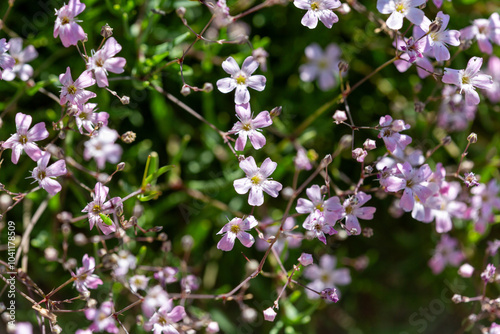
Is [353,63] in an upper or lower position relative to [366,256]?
upper

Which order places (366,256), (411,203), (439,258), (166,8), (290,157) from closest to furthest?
1. (411,203)
2. (166,8)
3. (290,157)
4. (439,258)
5. (366,256)

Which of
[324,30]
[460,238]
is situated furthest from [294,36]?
[460,238]

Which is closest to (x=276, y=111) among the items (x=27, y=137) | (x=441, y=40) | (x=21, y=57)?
(x=441, y=40)

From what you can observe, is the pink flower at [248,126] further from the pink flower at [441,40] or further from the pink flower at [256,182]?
the pink flower at [441,40]

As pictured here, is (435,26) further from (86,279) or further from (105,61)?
(86,279)

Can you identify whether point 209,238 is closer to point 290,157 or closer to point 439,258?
point 290,157
